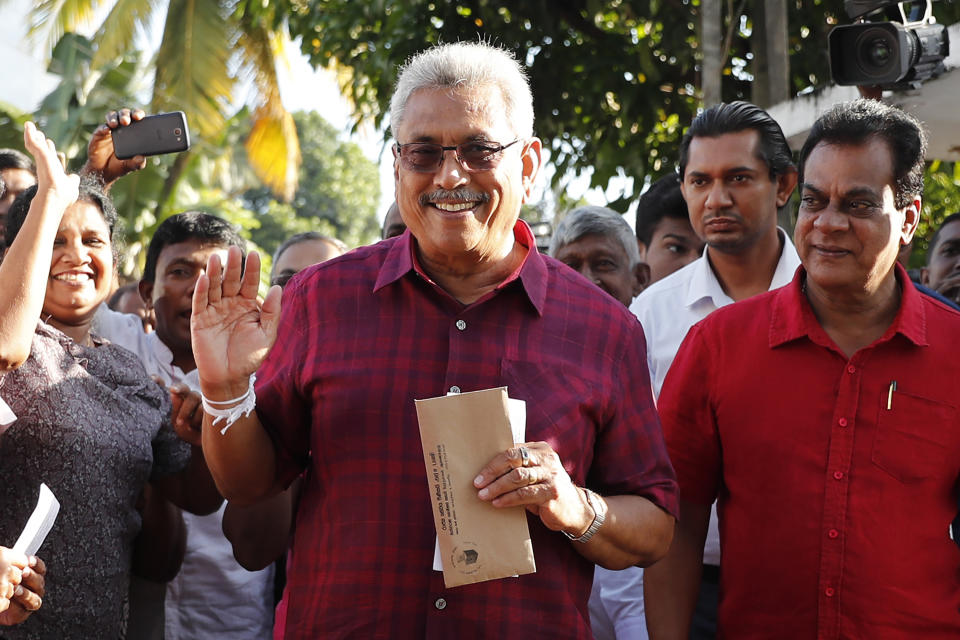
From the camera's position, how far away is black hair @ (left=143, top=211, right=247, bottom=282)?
4555 mm

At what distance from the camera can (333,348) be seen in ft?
8.73

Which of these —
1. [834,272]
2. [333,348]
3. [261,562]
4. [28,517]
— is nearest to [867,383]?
[834,272]

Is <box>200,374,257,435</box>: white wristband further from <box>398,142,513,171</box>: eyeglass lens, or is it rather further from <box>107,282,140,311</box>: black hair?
<box>107,282,140,311</box>: black hair

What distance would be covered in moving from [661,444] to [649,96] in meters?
6.20

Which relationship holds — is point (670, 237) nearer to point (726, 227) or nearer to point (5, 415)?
point (726, 227)

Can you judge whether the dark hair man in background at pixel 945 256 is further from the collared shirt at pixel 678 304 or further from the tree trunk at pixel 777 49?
the tree trunk at pixel 777 49

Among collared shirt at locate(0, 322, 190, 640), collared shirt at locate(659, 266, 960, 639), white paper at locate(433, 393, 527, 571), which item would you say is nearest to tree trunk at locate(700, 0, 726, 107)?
collared shirt at locate(659, 266, 960, 639)

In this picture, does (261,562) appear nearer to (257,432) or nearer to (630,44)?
(257,432)

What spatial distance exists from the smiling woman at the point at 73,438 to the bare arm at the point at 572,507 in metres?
1.21

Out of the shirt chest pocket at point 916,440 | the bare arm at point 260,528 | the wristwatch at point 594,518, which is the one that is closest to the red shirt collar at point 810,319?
the shirt chest pocket at point 916,440

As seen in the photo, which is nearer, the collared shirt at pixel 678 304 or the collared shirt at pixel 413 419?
the collared shirt at pixel 413 419

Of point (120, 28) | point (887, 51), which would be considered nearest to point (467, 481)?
point (887, 51)

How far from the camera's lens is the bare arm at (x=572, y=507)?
2.38 meters

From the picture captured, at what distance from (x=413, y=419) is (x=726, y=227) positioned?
1.84m
